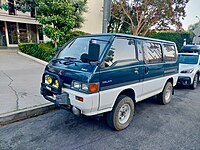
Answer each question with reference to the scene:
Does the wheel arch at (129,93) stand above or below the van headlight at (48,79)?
below

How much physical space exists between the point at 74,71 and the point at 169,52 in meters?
3.47

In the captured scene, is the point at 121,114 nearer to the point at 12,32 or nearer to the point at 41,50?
the point at 41,50

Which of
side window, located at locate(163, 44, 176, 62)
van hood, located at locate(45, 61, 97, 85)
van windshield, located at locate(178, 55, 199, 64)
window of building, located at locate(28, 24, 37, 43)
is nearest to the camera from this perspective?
van hood, located at locate(45, 61, 97, 85)

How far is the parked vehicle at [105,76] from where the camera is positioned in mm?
2693

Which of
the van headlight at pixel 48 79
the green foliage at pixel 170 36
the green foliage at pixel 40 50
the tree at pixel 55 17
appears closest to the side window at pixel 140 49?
the van headlight at pixel 48 79

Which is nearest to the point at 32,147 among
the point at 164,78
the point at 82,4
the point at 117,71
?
the point at 117,71

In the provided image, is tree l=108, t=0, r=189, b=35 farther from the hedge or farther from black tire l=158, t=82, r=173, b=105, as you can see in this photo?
black tire l=158, t=82, r=173, b=105

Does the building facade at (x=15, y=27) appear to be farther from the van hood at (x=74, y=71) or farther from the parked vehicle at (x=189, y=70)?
the van hood at (x=74, y=71)

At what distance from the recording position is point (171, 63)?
15.9ft

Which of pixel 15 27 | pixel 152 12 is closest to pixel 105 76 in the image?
pixel 152 12

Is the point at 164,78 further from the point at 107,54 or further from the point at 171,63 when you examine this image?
the point at 107,54

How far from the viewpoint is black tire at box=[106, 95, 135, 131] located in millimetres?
3150

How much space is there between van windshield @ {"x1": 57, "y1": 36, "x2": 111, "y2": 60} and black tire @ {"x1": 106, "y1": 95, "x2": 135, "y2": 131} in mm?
1233

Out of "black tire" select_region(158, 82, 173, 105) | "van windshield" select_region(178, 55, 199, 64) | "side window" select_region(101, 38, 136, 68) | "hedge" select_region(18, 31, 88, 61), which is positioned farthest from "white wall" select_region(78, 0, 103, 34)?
"side window" select_region(101, 38, 136, 68)
